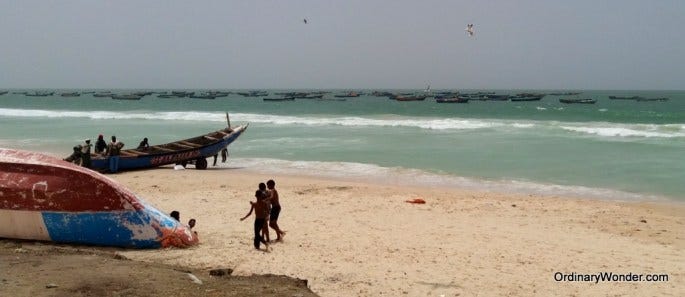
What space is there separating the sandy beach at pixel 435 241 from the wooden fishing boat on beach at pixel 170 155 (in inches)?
103

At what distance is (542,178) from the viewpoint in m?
16.9

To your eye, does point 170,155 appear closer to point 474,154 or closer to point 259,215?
point 259,215

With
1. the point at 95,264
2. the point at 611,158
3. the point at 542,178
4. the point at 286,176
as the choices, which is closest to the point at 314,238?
the point at 95,264

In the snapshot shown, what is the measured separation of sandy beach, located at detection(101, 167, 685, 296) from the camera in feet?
23.7

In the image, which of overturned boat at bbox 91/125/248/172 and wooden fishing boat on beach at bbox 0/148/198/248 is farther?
overturned boat at bbox 91/125/248/172

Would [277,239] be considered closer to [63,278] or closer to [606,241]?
[63,278]

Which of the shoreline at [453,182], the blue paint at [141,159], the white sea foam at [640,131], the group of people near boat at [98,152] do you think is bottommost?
the shoreline at [453,182]

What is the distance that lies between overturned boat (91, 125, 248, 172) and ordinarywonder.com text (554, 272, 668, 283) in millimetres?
12957

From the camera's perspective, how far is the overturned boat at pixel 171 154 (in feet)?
54.5

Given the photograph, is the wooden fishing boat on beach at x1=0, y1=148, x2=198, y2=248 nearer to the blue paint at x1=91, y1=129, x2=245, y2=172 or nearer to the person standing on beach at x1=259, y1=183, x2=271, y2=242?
the person standing on beach at x1=259, y1=183, x2=271, y2=242

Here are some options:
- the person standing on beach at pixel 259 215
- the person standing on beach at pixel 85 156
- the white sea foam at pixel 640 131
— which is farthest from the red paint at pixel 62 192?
the white sea foam at pixel 640 131

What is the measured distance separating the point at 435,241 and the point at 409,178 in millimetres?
7685

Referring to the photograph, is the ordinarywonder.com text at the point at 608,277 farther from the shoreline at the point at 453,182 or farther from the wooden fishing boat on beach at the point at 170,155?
the wooden fishing boat on beach at the point at 170,155

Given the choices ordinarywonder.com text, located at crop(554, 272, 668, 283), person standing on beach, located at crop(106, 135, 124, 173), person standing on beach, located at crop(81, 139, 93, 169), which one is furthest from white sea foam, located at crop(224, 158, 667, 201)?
ordinarywonder.com text, located at crop(554, 272, 668, 283)
